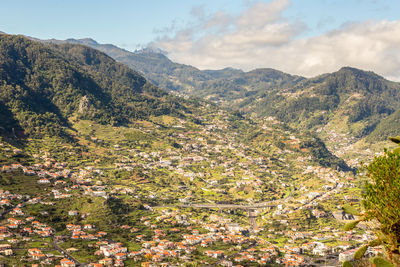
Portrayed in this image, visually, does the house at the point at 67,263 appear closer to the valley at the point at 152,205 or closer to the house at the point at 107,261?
the valley at the point at 152,205

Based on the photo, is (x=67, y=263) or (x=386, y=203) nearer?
(x=386, y=203)

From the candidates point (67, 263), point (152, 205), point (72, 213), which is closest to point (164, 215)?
point (152, 205)

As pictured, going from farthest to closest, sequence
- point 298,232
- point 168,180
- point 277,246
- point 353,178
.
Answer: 1. point 353,178
2. point 168,180
3. point 298,232
4. point 277,246

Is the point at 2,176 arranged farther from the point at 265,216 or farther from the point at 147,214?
the point at 265,216

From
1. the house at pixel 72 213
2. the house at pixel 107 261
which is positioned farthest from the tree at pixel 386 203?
the house at pixel 72 213

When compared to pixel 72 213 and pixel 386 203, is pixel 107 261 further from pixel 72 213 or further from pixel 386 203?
pixel 386 203

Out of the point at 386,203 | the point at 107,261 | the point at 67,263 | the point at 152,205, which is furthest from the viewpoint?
the point at 152,205

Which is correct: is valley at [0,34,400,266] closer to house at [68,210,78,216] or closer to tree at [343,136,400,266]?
house at [68,210,78,216]

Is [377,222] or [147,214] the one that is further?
[147,214]

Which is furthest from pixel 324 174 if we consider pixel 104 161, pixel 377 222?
pixel 377 222
